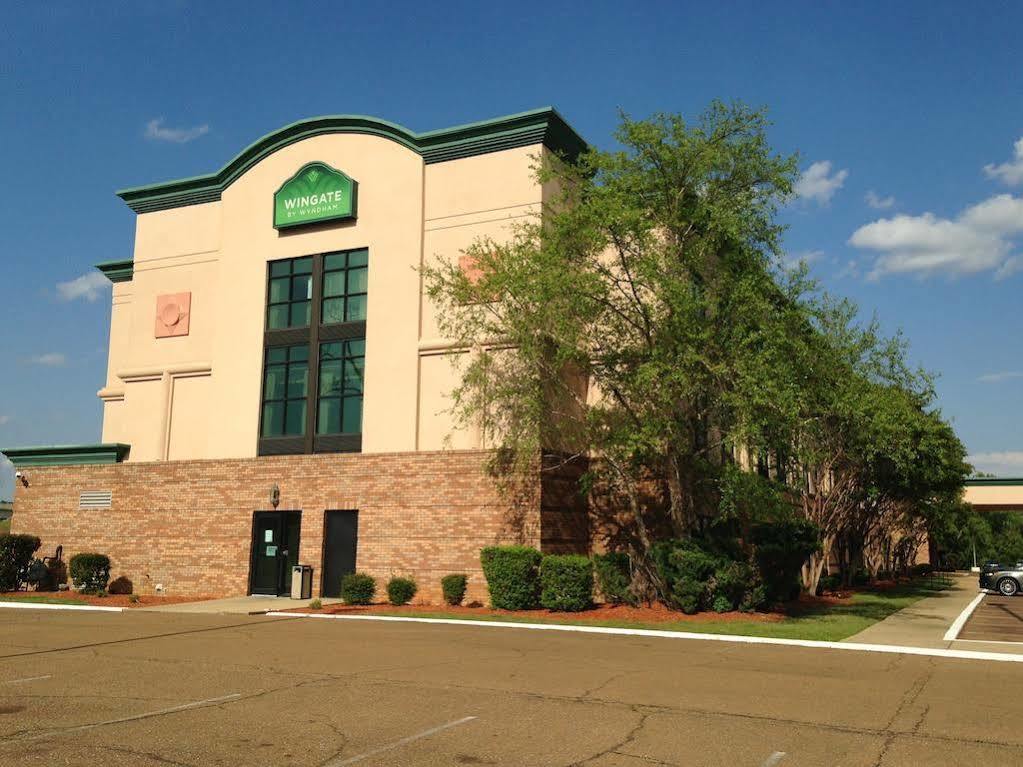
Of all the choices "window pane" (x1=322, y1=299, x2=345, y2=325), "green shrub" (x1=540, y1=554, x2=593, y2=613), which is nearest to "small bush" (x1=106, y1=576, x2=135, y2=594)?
"window pane" (x1=322, y1=299, x2=345, y2=325)

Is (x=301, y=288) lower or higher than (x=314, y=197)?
lower

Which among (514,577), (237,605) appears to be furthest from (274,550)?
(514,577)

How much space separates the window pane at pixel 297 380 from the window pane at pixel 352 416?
167 cm

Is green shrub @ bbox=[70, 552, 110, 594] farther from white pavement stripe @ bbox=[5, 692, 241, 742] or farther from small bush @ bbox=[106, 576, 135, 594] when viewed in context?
white pavement stripe @ bbox=[5, 692, 241, 742]

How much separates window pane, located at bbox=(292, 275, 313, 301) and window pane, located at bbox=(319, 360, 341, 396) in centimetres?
253

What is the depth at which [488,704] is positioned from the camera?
9.48 m

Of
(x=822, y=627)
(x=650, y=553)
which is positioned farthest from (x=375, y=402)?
(x=822, y=627)

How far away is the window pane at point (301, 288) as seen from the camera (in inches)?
1134

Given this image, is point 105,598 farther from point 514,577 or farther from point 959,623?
point 959,623

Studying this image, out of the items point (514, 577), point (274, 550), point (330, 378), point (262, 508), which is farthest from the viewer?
point (330, 378)

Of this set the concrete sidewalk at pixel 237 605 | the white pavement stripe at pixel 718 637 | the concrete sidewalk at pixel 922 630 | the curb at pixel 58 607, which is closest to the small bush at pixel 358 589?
the concrete sidewalk at pixel 237 605

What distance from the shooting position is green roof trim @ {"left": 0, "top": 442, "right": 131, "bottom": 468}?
99.3 feet

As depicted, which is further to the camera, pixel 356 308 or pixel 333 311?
pixel 333 311

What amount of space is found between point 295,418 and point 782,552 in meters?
15.4
